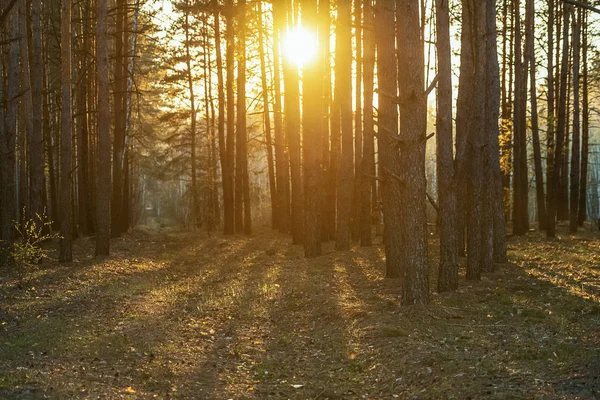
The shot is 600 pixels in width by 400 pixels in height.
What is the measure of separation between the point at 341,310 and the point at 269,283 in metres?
3.84

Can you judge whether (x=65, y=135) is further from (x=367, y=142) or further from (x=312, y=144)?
(x=367, y=142)

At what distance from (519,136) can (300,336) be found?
16241mm

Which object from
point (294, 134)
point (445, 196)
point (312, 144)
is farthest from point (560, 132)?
point (445, 196)

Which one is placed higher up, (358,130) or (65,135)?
(358,130)

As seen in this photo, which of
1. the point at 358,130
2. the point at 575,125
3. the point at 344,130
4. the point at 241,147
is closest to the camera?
the point at 344,130

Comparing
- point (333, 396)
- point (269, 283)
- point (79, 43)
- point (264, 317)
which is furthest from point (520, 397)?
point (79, 43)

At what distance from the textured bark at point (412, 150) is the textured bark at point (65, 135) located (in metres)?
10.6

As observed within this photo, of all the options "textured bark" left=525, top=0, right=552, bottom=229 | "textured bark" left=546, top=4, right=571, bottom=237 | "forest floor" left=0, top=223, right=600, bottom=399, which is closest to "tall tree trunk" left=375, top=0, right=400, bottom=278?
"forest floor" left=0, top=223, right=600, bottom=399

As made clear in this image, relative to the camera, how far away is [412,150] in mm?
9586

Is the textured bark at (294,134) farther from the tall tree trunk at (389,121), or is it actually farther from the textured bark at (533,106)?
the textured bark at (533,106)

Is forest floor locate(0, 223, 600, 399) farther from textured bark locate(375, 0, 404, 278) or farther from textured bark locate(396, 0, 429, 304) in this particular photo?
textured bark locate(375, 0, 404, 278)

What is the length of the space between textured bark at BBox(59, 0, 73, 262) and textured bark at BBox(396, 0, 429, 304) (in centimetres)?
1056

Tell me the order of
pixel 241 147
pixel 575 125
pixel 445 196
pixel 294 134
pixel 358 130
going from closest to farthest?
pixel 445 196 → pixel 294 134 → pixel 358 130 → pixel 575 125 → pixel 241 147

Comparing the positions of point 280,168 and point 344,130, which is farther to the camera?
point 280,168
